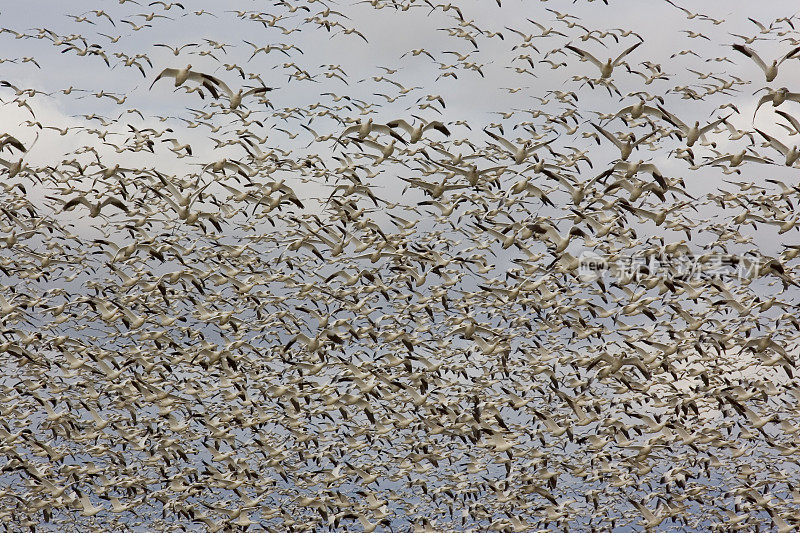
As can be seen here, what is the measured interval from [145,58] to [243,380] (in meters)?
13.6

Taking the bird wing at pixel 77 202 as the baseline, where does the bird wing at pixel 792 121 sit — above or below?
above

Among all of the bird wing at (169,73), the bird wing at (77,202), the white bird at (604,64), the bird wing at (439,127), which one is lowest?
the bird wing at (77,202)

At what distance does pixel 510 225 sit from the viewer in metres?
34.0

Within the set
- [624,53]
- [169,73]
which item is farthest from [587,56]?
[169,73]

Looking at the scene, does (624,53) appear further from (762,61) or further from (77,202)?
(77,202)

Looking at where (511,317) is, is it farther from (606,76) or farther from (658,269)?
(606,76)

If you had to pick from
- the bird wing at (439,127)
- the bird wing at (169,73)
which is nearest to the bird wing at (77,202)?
the bird wing at (169,73)

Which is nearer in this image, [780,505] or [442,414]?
[442,414]

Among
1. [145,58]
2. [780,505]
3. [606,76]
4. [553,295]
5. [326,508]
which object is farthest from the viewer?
[780,505]

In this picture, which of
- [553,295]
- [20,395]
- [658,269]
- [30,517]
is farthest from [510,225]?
[30,517]

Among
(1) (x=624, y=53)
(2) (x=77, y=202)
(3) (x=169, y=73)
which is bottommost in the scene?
(2) (x=77, y=202)

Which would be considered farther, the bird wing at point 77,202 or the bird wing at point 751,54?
the bird wing at point 77,202

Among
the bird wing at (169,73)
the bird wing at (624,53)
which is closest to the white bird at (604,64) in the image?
the bird wing at (624,53)

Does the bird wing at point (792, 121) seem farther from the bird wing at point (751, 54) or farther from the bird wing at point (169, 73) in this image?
the bird wing at point (169, 73)
